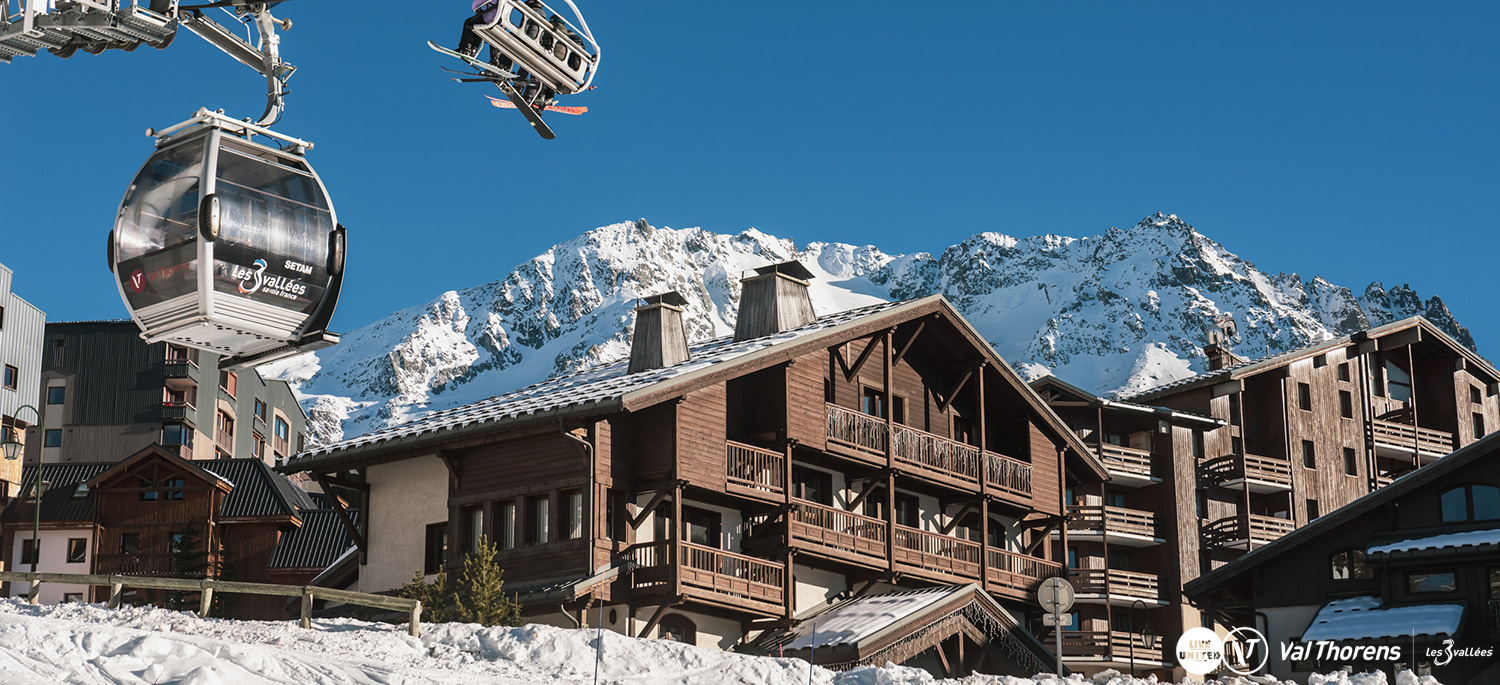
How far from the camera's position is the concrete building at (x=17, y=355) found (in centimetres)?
6719

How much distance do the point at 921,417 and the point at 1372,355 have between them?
30.9 meters

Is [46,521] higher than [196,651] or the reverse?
higher

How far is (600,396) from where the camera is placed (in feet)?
108

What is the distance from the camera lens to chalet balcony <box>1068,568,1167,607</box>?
179 feet

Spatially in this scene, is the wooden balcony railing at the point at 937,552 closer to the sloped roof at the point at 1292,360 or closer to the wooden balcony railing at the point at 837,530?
the wooden balcony railing at the point at 837,530

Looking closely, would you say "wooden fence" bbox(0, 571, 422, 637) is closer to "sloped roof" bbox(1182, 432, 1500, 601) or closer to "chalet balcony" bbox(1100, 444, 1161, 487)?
"sloped roof" bbox(1182, 432, 1500, 601)

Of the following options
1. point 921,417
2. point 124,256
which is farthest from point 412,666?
point 921,417

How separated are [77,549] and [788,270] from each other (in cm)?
2623

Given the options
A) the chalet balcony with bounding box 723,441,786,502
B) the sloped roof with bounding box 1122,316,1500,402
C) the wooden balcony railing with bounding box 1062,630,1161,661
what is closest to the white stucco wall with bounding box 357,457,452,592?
the chalet balcony with bounding box 723,441,786,502

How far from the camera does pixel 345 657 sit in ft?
67.3

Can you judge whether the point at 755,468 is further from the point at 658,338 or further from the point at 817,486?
the point at 658,338

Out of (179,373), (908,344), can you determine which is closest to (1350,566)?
(908,344)

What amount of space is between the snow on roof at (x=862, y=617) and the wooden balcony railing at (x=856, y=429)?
10.6 ft

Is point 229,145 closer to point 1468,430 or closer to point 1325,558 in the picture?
point 1325,558
